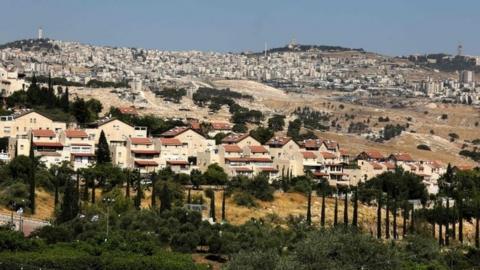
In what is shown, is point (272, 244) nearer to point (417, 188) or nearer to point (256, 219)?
point (256, 219)

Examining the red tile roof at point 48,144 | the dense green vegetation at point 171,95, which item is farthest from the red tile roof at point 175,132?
the dense green vegetation at point 171,95

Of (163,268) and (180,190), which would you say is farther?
(180,190)

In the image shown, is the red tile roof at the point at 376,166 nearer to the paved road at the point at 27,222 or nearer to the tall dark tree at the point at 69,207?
the tall dark tree at the point at 69,207

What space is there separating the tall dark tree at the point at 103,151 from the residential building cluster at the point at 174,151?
106 centimetres

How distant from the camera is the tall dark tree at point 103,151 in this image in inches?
2724

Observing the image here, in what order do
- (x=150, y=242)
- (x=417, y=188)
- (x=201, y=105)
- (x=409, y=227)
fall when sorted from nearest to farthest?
(x=150, y=242), (x=409, y=227), (x=417, y=188), (x=201, y=105)

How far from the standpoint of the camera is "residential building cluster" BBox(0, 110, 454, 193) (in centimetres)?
7038

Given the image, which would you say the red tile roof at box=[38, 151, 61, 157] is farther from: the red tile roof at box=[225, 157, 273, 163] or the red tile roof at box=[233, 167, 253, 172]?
the red tile roof at box=[233, 167, 253, 172]

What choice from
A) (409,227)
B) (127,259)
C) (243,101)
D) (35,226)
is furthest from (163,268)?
(243,101)

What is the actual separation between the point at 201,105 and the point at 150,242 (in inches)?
3992

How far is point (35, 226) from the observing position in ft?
166

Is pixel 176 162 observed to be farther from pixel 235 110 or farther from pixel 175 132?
pixel 235 110

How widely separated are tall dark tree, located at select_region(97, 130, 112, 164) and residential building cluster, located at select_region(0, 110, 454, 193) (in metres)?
1.06

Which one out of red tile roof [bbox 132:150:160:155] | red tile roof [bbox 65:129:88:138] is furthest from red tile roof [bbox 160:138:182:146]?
red tile roof [bbox 65:129:88:138]
